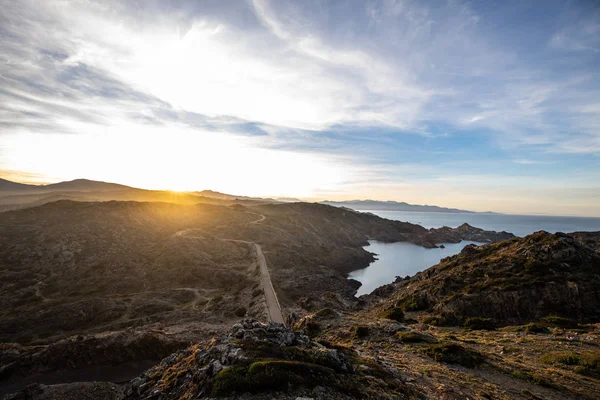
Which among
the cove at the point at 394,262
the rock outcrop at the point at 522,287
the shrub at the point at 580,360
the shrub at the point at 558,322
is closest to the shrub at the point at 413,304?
the rock outcrop at the point at 522,287

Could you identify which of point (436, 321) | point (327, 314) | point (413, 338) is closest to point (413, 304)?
point (436, 321)

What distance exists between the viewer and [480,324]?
101ft

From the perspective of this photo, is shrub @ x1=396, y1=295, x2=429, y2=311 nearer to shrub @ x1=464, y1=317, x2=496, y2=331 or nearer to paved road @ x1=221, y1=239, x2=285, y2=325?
shrub @ x1=464, y1=317, x2=496, y2=331

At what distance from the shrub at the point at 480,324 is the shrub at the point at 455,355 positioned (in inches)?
488

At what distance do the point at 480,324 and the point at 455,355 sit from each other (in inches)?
565

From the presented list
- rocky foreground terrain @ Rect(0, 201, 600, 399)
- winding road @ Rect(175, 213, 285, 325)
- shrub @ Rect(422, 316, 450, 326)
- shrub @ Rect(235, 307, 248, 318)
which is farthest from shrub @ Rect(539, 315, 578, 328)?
shrub @ Rect(235, 307, 248, 318)

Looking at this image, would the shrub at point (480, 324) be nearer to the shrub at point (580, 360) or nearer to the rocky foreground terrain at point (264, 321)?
the rocky foreground terrain at point (264, 321)

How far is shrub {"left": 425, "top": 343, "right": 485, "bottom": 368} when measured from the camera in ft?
62.6

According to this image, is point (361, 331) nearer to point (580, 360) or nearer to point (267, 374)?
point (580, 360)

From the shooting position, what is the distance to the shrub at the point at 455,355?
62.6ft

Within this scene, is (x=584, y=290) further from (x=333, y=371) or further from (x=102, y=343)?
(x=102, y=343)

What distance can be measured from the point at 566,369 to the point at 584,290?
20.2 meters

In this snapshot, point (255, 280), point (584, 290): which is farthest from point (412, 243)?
point (584, 290)

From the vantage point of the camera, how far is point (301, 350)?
48.6ft
